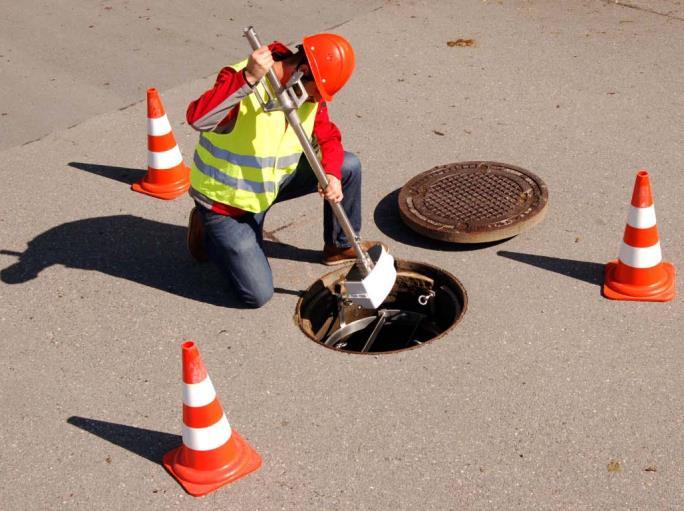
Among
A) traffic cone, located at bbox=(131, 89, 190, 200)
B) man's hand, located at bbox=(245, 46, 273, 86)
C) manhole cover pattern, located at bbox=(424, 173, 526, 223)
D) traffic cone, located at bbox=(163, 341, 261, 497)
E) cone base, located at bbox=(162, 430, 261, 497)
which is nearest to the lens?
traffic cone, located at bbox=(163, 341, 261, 497)

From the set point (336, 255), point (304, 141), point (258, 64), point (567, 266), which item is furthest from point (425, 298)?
point (258, 64)

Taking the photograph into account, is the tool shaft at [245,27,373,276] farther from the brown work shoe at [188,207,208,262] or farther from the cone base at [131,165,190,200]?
the cone base at [131,165,190,200]

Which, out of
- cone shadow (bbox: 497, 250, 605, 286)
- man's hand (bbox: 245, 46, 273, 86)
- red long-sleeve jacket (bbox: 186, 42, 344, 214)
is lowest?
cone shadow (bbox: 497, 250, 605, 286)

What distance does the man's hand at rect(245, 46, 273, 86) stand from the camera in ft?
14.1

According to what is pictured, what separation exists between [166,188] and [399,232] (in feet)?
4.92

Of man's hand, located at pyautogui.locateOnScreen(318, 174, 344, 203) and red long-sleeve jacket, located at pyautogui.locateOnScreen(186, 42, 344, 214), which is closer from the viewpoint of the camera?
red long-sleeve jacket, located at pyautogui.locateOnScreen(186, 42, 344, 214)

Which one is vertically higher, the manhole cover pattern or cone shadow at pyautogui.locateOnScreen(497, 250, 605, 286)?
the manhole cover pattern

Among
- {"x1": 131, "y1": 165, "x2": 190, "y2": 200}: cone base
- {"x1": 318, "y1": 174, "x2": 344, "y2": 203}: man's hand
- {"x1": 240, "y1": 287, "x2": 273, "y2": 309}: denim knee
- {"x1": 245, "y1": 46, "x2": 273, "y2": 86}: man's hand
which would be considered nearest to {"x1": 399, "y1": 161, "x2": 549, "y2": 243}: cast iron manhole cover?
{"x1": 318, "y1": 174, "x2": 344, "y2": 203}: man's hand

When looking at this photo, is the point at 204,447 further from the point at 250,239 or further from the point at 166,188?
the point at 166,188

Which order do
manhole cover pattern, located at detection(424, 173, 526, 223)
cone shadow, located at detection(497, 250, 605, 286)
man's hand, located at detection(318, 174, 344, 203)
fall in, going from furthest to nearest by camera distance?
manhole cover pattern, located at detection(424, 173, 526, 223) < cone shadow, located at detection(497, 250, 605, 286) < man's hand, located at detection(318, 174, 344, 203)

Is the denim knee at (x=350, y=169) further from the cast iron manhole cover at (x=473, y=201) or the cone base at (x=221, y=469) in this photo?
the cone base at (x=221, y=469)

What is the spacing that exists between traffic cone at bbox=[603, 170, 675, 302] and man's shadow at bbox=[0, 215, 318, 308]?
1.62 m

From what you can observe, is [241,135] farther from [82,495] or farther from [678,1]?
[678,1]

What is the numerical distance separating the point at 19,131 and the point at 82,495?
372 centimetres
